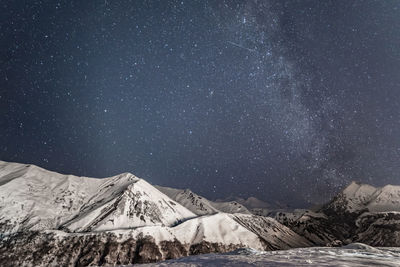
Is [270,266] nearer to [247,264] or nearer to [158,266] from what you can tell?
[247,264]

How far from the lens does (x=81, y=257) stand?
632ft

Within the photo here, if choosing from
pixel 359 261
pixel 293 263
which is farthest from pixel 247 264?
pixel 359 261

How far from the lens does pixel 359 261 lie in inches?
633

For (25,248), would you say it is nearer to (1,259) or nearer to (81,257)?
(1,259)

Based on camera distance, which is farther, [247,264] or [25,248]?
[25,248]

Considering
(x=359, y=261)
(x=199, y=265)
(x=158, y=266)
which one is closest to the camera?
(x=359, y=261)

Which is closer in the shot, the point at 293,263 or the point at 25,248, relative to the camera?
the point at 293,263

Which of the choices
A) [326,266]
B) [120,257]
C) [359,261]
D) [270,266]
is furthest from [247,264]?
[120,257]

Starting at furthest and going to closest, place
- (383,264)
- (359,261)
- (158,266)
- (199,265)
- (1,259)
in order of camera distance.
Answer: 1. (1,259)
2. (158,266)
3. (199,265)
4. (359,261)
5. (383,264)

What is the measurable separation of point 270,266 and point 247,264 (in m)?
1.63

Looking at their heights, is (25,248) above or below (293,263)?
below

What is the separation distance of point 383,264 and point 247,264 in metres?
7.63

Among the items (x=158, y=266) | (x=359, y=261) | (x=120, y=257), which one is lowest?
(x=120, y=257)

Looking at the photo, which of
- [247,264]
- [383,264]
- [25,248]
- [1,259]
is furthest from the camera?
[25,248]
